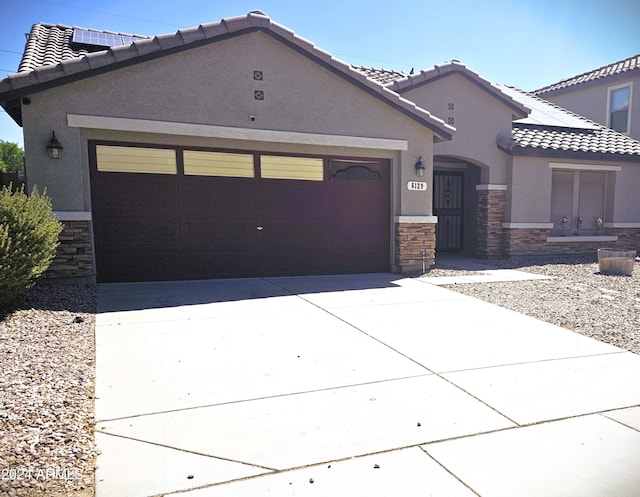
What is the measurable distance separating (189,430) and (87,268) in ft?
19.8

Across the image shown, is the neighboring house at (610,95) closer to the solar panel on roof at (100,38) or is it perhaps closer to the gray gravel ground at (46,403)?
the solar panel on roof at (100,38)

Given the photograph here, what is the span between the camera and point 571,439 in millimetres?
3279

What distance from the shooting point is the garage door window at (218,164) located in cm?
929

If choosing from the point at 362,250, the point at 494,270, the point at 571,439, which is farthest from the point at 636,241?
the point at 571,439

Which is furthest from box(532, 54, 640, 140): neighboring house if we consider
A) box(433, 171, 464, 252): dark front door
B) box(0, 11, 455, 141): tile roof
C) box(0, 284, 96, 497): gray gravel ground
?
box(0, 284, 96, 497): gray gravel ground

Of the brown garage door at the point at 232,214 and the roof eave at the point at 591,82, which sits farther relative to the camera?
the roof eave at the point at 591,82

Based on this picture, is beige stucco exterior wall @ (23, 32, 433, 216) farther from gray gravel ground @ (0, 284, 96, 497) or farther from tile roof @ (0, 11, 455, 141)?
gray gravel ground @ (0, 284, 96, 497)

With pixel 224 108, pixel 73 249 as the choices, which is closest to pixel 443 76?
pixel 224 108

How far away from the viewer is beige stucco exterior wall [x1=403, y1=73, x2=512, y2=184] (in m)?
13.0

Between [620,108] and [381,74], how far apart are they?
1128 cm

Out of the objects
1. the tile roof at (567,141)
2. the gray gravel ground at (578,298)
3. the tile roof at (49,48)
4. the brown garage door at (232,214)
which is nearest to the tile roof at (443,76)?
the tile roof at (567,141)

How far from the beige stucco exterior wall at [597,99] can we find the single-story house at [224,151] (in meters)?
9.42

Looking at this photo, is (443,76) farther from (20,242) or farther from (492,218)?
(20,242)

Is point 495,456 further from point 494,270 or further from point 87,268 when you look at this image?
point 494,270
